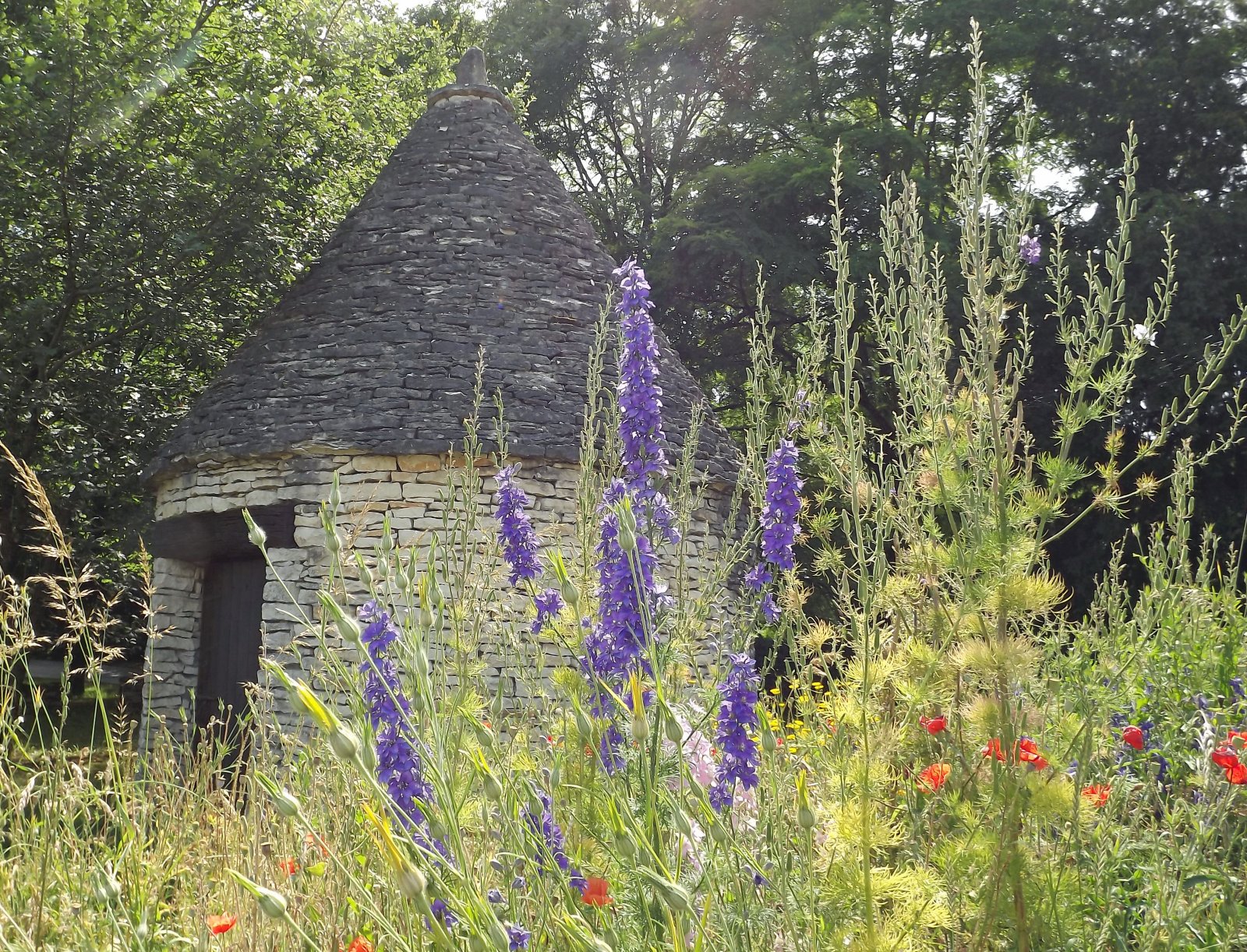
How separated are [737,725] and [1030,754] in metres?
0.50

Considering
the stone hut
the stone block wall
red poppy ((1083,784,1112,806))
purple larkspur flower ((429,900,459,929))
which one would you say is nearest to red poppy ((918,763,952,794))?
red poppy ((1083,784,1112,806))

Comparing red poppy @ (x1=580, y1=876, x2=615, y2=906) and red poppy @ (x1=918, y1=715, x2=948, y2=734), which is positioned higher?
red poppy @ (x1=918, y1=715, x2=948, y2=734)

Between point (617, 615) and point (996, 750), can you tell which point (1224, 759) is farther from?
point (617, 615)

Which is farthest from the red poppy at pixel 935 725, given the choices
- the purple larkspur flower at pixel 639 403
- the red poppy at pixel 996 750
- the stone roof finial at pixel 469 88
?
the stone roof finial at pixel 469 88

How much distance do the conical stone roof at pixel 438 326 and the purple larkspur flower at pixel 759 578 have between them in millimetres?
5843

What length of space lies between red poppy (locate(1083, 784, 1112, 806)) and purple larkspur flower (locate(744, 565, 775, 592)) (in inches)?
31.0

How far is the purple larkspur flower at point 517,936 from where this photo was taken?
1621 mm

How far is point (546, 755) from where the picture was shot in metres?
2.50

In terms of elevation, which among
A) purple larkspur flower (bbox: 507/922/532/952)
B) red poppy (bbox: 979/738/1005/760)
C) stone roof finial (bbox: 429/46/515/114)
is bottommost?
purple larkspur flower (bbox: 507/922/532/952)

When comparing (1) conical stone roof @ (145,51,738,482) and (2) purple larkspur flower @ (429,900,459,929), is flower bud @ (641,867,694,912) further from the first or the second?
(1) conical stone roof @ (145,51,738,482)

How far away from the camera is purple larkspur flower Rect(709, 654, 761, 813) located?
6.30ft

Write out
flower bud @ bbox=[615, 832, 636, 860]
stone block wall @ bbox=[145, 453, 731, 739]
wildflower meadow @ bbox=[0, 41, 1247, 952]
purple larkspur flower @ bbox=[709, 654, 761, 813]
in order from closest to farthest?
flower bud @ bbox=[615, 832, 636, 860] < wildflower meadow @ bbox=[0, 41, 1247, 952] < purple larkspur flower @ bbox=[709, 654, 761, 813] < stone block wall @ bbox=[145, 453, 731, 739]

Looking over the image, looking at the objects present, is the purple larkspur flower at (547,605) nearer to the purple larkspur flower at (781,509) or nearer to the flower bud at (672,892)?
the purple larkspur flower at (781,509)

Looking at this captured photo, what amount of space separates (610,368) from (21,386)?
6545 millimetres
